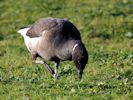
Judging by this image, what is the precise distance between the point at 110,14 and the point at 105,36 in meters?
2.72

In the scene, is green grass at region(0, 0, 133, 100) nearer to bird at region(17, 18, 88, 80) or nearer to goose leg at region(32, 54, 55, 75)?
goose leg at region(32, 54, 55, 75)

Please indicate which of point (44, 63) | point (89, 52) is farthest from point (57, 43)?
point (89, 52)

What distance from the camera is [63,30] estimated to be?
1112cm

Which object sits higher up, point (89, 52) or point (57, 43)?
point (57, 43)

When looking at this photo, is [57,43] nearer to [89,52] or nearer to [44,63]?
[44,63]

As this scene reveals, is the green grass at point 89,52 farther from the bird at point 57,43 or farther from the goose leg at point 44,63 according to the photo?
the bird at point 57,43

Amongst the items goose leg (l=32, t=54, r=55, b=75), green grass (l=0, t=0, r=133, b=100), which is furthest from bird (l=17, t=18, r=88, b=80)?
green grass (l=0, t=0, r=133, b=100)

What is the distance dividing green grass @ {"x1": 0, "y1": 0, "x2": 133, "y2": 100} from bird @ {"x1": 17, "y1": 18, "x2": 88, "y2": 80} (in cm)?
47

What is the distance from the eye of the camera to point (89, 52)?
14.7 meters

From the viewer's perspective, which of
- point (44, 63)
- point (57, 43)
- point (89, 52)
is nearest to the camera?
point (57, 43)

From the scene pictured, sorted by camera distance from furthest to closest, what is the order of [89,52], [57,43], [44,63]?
[89,52] → [44,63] → [57,43]

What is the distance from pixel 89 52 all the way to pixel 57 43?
3.84m

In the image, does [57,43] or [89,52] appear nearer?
[57,43]

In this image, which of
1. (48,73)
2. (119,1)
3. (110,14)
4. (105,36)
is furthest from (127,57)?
(119,1)
